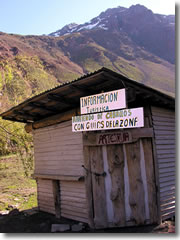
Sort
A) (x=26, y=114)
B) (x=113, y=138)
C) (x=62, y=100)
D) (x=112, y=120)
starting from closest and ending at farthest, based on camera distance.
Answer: (x=112, y=120) < (x=113, y=138) < (x=62, y=100) < (x=26, y=114)

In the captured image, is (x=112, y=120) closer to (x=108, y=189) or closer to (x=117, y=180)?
(x=117, y=180)

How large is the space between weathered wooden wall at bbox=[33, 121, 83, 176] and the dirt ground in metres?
1.23

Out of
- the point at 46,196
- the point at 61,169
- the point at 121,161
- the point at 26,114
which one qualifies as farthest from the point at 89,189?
the point at 26,114

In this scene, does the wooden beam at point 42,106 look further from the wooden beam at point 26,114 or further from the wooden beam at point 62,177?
the wooden beam at point 62,177

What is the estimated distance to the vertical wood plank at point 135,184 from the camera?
15.4 feet

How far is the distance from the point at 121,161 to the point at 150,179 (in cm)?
70

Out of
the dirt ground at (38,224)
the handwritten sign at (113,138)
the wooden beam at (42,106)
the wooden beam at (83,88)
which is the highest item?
the wooden beam at (83,88)

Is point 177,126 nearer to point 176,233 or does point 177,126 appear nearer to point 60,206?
point 176,233

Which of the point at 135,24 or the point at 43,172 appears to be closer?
the point at 43,172

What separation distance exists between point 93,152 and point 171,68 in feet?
309

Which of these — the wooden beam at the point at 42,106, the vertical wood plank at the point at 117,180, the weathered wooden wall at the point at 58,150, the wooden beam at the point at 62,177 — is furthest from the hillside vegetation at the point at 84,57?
the vertical wood plank at the point at 117,180

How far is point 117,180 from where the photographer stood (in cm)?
486

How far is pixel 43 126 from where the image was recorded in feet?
23.0

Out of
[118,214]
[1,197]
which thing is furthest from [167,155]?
[1,197]
